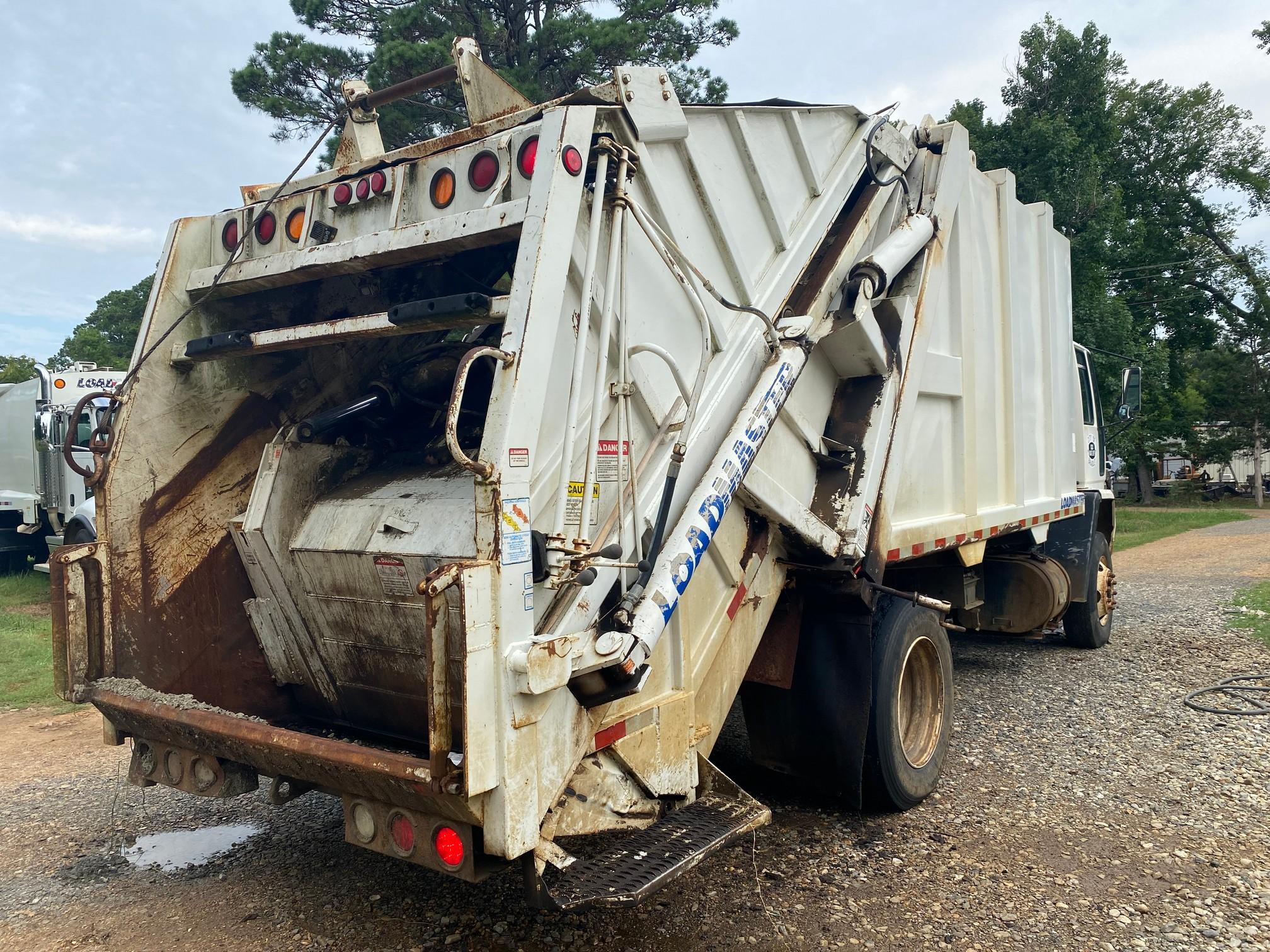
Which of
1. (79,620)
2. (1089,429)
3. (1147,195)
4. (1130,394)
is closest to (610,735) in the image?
(79,620)

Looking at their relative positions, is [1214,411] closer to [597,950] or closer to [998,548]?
[998,548]

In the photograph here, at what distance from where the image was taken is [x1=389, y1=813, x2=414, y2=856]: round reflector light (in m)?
2.51

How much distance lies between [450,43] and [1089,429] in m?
10.3

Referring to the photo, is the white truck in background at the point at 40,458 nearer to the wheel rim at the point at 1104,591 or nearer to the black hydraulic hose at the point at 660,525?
the black hydraulic hose at the point at 660,525

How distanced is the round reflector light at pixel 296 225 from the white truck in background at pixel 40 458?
8222mm

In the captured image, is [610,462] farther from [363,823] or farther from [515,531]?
[363,823]

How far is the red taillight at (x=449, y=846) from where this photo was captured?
238 centimetres

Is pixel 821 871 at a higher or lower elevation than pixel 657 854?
lower

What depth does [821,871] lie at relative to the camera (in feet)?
11.6

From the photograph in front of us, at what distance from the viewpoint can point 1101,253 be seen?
1920 centimetres

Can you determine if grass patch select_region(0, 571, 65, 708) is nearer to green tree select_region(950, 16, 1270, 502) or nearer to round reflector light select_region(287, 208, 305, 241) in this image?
round reflector light select_region(287, 208, 305, 241)

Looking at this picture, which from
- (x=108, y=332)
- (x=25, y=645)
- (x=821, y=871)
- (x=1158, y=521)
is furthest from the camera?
(x=108, y=332)

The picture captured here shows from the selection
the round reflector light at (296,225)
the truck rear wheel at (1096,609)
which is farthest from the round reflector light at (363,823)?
the truck rear wheel at (1096,609)

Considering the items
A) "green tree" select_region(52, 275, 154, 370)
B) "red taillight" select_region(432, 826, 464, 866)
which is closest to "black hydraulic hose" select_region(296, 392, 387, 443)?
"red taillight" select_region(432, 826, 464, 866)
